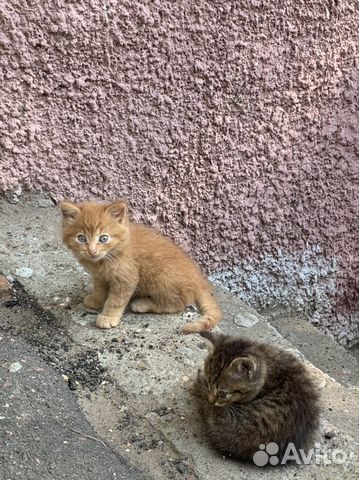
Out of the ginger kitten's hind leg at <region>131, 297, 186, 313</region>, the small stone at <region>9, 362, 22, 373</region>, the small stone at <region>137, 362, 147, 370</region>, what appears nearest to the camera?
the small stone at <region>9, 362, 22, 373</region>

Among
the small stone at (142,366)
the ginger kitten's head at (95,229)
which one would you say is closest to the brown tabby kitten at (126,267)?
the ginger kitten's head at (95,229)

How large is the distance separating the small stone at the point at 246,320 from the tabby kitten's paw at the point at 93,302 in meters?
0.82

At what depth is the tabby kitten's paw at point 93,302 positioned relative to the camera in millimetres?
2916

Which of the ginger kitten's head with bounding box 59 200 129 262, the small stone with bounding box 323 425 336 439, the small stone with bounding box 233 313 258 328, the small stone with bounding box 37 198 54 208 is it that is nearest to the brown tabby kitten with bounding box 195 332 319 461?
the small stone with bounding box 323 425 336 439

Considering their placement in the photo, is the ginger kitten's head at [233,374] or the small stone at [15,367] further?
the small stone at [15,367]

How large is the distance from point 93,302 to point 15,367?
571 millimetres

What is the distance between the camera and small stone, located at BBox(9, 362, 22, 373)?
2414mm

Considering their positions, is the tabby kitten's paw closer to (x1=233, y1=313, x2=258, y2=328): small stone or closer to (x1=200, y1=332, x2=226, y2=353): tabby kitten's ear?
(x1=200, y1=332, x2=226, y2=353): tabby kitten's ear

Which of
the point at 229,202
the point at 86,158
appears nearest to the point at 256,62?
the point at 229,202

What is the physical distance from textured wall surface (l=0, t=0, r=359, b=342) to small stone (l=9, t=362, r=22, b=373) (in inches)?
48.9

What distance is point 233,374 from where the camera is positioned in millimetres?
2201

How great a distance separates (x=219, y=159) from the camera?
385 cm

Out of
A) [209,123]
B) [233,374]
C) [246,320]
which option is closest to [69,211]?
[233,374]

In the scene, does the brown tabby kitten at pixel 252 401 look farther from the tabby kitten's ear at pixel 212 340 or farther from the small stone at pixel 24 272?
the small stone at pixel 24 272
